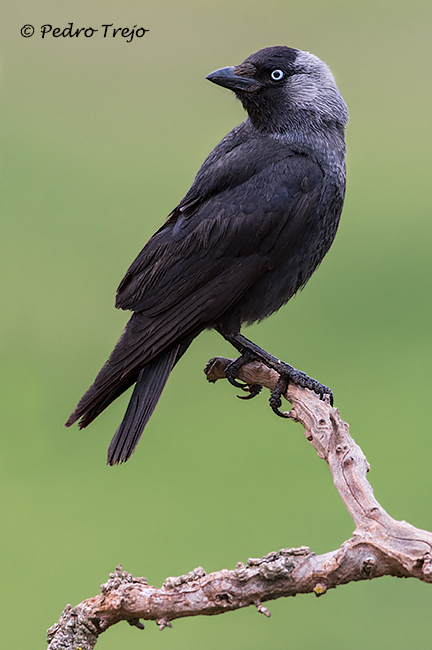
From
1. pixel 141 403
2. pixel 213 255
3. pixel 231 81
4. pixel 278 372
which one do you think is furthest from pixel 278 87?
pixel 141 403

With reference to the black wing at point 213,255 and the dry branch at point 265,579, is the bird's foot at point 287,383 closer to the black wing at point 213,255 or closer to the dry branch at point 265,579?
the black wing at point 213,255

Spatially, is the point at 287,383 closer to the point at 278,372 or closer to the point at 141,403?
the point at 278,372

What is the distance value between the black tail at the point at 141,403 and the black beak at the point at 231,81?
122 cm

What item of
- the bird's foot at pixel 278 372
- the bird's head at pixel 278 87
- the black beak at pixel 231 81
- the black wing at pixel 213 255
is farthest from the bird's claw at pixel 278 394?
the black beak at pixel 231 81

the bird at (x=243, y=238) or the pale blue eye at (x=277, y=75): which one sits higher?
the pale blue eye at (x=277, y=75)

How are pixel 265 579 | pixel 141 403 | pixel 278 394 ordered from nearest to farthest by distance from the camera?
pixel 265 579, pixel 141 403, pixel 278 394

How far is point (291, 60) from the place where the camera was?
3248mm

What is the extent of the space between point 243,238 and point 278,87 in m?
0.78

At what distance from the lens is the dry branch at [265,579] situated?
1.95 meters

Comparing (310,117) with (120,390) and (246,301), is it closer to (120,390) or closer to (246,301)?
(246,301)

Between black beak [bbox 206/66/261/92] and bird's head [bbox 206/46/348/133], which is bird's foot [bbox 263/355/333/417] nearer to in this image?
bird's head [bbox 206/46/348/133]

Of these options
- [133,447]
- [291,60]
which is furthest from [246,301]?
[291,60]

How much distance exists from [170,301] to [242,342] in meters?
A: 0.48

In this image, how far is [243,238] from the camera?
3.00 metres
